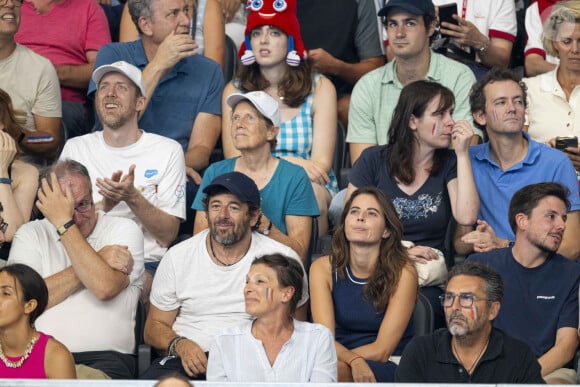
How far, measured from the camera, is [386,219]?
541 cm

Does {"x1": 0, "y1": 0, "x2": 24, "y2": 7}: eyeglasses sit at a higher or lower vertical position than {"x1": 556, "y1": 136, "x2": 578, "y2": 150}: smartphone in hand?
higher

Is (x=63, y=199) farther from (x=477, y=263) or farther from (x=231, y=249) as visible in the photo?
(x=477, y=263)

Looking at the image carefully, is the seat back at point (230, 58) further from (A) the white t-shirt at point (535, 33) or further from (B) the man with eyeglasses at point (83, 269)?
(B) the man with eyeglasses at point (83, 269)

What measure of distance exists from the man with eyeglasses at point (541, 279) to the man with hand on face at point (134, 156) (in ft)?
4.85

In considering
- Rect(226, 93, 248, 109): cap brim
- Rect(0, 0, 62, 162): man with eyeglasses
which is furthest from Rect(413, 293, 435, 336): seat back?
Rect(0, 0, 62, 162): man with eyeglasses

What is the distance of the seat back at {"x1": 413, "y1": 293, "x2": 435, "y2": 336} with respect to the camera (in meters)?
5.38

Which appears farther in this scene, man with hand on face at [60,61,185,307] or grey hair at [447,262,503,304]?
man with hand on face at [60,61,185,307]

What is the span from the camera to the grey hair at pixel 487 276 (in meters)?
4.86

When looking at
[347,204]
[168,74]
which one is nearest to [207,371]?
[347,204]

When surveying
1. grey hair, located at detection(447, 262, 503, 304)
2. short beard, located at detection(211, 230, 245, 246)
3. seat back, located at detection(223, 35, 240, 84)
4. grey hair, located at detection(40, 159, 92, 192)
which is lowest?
grey hair, located at detection(447, 262, 503, 304)

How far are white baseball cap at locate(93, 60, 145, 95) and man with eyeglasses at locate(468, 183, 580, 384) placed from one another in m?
1.90

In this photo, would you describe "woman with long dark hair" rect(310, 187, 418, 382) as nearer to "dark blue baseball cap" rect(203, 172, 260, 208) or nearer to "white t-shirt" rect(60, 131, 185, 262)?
"dark blue baseball cap" rect(203, 172, 260, 208)

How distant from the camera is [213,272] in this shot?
543cm

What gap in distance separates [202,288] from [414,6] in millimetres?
2067
